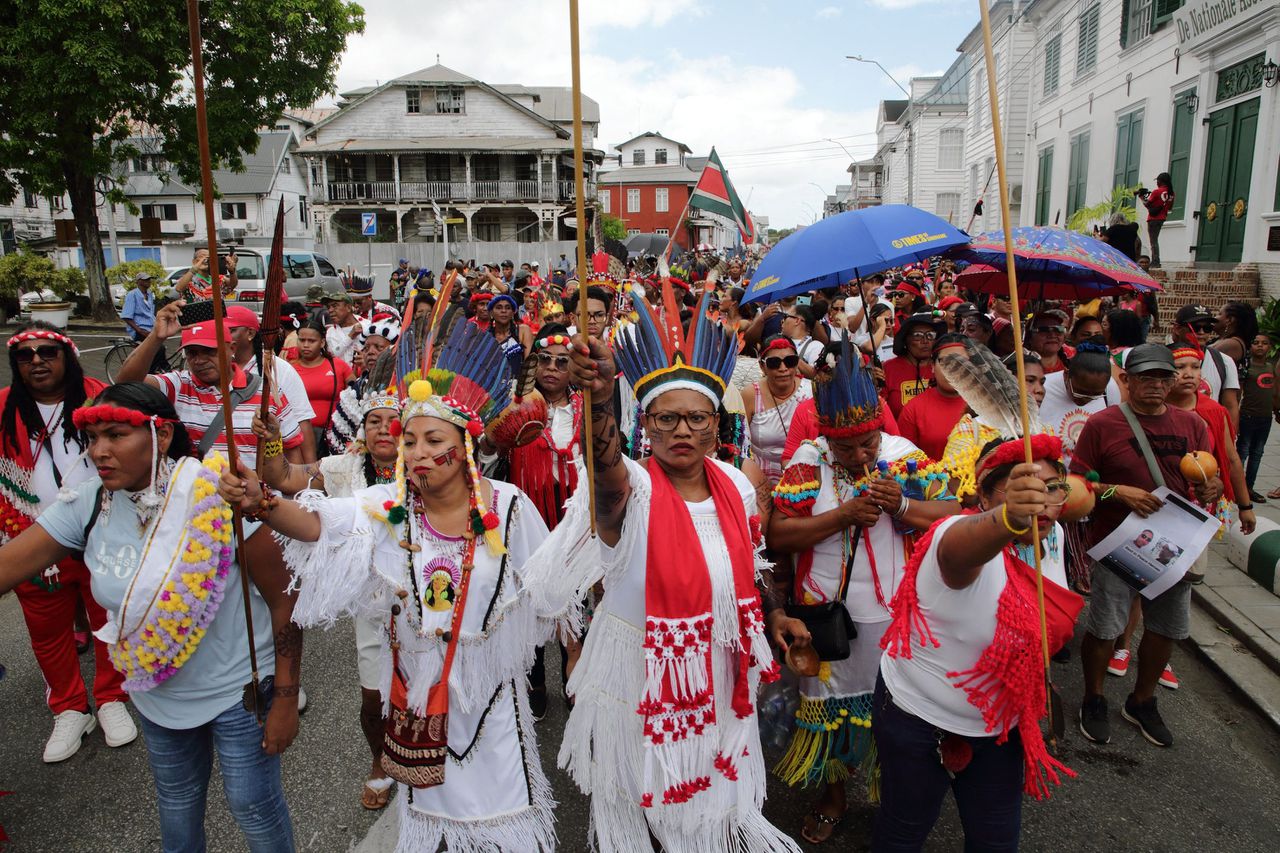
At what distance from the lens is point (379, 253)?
32.5m

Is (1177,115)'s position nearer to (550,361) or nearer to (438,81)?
(550,361)

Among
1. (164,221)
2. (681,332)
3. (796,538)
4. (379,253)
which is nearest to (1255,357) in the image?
(796,538)

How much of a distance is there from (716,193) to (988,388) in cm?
492

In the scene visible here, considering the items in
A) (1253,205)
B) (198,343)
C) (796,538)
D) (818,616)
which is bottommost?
(818,616)

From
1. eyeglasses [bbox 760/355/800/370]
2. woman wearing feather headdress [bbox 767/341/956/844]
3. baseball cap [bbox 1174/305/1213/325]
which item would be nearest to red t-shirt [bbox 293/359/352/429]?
eyeglasses [bbox 760/355/800/370]

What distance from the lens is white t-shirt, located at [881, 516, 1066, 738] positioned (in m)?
2.38

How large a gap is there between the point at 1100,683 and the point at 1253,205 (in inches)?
466

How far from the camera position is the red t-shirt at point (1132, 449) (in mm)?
3812

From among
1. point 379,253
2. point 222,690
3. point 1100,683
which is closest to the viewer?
point 222,690

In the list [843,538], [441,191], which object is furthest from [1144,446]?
[441,191]

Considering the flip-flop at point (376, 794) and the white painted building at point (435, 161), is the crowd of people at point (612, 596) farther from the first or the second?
the white painted building at point (435, 161)

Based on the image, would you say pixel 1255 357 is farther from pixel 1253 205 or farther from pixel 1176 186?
pixel 1176 186

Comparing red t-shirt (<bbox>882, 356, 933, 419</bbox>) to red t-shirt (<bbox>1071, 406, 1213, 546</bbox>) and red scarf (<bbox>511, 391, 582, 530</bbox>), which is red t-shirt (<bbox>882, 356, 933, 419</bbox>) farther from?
red scarf (<bbox>511, 391, 582, 530</bbox>)

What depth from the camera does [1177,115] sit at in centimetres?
1497
